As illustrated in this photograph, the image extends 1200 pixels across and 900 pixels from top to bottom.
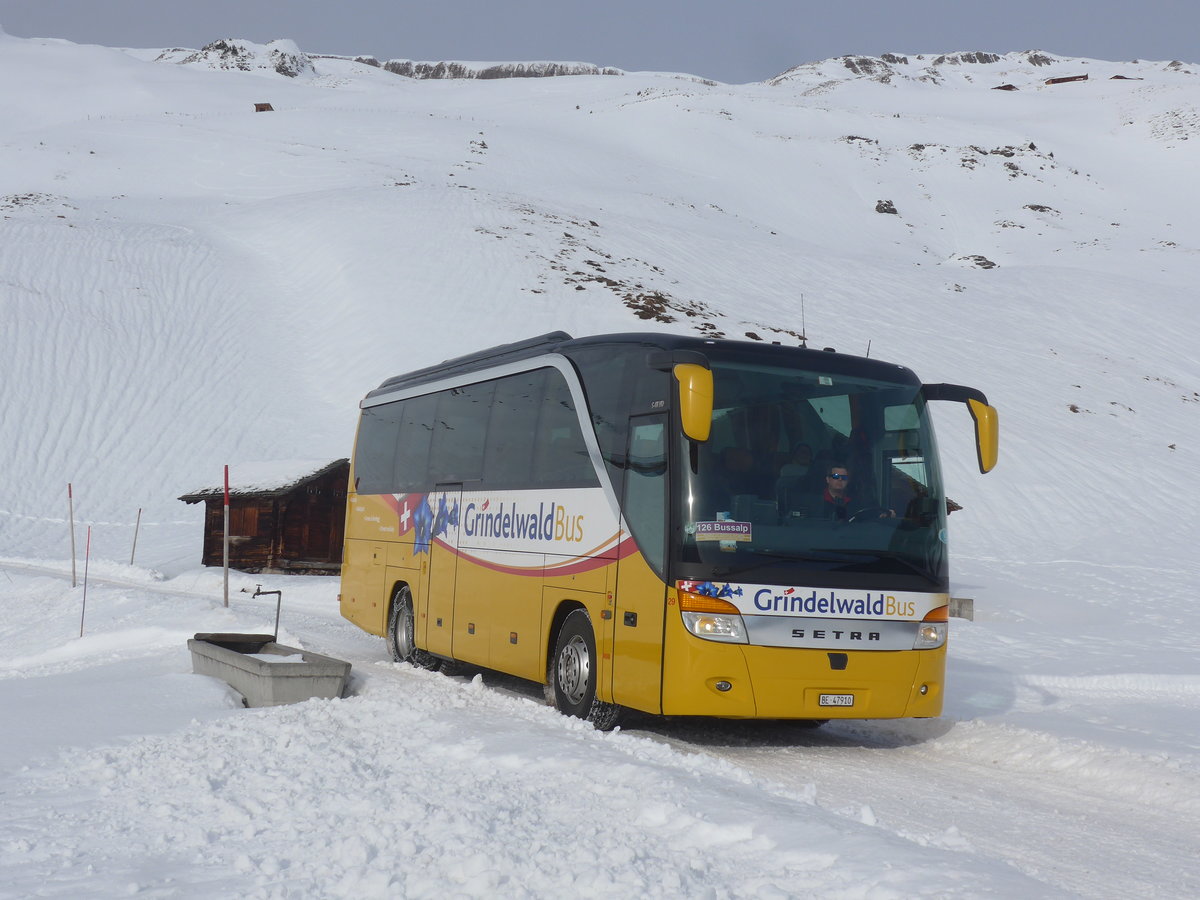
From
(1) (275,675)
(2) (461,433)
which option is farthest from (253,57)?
(1) (275,675)

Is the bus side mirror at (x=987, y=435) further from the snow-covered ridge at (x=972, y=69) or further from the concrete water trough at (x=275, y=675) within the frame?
the snow-covered ridge at (x=972, y=69)

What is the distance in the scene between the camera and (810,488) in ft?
28.2

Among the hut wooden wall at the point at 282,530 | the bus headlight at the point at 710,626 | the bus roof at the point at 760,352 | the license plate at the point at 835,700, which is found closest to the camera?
the bus headlight at the point at 710,626

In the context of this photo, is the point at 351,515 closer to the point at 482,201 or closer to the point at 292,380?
the point at 292,380

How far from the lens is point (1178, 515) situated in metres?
31.9

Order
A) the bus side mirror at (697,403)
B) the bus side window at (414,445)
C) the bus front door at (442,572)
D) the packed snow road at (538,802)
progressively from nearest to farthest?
1. the packed snow road at (538,802)
2. the bus side mirror at (697,403)
3. the bus front door at (442,572)
4. the bus side window at (414,445)

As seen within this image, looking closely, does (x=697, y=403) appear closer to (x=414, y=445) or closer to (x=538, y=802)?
(x=538, y=802)

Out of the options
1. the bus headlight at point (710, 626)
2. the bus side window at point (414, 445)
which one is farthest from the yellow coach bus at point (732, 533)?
the bus side window at point (414, 445)

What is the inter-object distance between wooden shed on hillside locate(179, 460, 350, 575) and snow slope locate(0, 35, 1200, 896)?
239cm

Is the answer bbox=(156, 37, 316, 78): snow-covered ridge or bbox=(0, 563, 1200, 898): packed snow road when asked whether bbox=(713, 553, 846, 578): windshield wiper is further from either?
bbox=(156, 37, 316, 78): snow-covered ridge

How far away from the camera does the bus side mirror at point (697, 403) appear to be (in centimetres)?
781

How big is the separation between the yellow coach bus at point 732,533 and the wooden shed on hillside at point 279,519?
718 inches

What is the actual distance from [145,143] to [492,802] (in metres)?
72.0

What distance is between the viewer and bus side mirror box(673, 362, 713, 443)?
25.6ft
